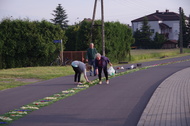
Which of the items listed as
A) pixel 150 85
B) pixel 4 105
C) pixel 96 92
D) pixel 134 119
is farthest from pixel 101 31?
pixel 134 119

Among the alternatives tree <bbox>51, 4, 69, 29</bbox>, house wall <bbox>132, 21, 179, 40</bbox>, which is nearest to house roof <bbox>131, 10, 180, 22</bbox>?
house wall <bbox>132, 21, 179, 40</bbox>

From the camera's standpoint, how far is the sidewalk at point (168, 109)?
24.2ft

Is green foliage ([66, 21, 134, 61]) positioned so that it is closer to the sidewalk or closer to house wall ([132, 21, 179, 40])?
the sidewalk

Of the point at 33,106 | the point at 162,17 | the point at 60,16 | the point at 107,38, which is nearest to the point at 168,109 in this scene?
the point at 33,106

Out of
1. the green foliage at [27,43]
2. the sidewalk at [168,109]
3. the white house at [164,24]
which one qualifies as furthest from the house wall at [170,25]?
the sidewalk at [168,109]

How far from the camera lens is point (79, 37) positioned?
102 ft

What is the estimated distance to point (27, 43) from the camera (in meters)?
26.7

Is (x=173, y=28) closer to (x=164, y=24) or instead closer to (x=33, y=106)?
(x=164, y=24)

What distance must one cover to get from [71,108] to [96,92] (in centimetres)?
321

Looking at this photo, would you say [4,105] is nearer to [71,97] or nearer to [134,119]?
[71,97]

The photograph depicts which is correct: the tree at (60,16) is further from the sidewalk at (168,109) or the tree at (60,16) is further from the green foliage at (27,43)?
the sidewalk at (168,109)

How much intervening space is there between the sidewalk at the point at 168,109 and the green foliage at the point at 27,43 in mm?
16097

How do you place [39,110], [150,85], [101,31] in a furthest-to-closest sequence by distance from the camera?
[101,31] < [150,85] < [39,110]

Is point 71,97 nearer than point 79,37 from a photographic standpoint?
Yes
